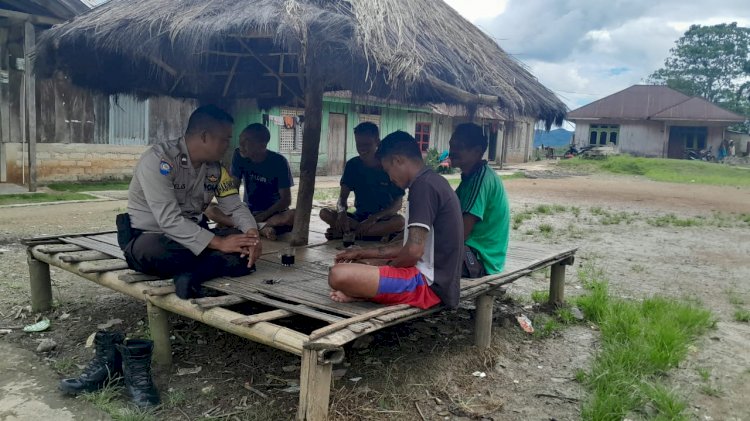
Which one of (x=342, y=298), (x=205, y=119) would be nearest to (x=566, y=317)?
(x=342, y=298)

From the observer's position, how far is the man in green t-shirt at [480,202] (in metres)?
3.98

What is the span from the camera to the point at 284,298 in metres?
3.46

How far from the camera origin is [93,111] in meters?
12.7

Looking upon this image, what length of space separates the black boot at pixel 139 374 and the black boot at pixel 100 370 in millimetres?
173

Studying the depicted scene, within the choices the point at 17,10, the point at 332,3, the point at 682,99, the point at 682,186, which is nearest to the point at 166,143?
the point at 332,3

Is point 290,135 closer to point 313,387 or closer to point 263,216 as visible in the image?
point 263,216

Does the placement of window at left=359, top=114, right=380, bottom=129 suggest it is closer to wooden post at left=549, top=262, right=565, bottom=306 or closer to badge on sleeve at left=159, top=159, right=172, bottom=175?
wooden post at left=549, top=262, right=565, bottom=306

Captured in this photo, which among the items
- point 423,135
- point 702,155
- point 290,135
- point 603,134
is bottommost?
point 290,135

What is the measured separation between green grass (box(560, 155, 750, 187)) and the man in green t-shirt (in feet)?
65.6

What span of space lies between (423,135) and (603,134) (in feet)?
60.6

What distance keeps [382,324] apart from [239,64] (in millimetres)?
3892

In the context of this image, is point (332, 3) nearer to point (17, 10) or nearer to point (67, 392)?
point (67, 392)

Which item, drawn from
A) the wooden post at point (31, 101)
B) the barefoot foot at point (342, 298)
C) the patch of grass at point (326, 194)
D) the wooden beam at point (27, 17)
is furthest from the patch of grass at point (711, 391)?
the wooden beam at point (27, 17)

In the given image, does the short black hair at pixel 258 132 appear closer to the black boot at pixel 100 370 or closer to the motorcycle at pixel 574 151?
the black boot at pixel 100 370
